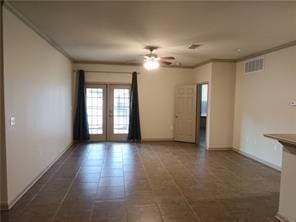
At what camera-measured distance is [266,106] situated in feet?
18.1

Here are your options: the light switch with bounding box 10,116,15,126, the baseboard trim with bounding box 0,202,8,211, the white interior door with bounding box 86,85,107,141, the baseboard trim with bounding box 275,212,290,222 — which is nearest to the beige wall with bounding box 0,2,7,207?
the baseboard trim with bounding box 0,202,8,211

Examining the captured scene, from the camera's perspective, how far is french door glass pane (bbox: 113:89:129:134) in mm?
8047

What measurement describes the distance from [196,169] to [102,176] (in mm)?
1975

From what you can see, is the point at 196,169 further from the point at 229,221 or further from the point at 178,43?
the point at 178,43

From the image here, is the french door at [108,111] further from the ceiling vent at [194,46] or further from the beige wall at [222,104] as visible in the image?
the ceiling vent at [194,46]

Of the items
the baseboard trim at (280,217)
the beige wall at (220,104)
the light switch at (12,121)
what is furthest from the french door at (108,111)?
the baseboard trim at (280,217)

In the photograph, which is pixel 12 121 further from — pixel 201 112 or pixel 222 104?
pixel 201 112

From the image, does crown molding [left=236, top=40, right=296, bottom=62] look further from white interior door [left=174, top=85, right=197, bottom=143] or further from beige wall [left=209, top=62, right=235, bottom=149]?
white interior door [left=174, top=85, right=197, bottom=143]

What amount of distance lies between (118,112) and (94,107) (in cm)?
82

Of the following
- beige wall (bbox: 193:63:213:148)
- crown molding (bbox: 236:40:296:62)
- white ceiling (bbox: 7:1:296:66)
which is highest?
white ceiling (bbox: 7:1:296:66)

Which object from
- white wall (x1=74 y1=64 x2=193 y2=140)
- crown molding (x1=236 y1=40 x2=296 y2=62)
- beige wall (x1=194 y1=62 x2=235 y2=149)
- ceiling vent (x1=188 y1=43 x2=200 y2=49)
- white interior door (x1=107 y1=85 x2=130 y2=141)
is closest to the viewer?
crown molding (x1=236 y1=40 x2=296 y2=62)

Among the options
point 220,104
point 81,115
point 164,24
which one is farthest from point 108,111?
point 164,24

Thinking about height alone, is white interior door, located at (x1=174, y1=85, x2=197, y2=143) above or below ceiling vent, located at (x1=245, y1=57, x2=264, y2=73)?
below

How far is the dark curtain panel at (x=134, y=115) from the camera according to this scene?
7953 millimetres
